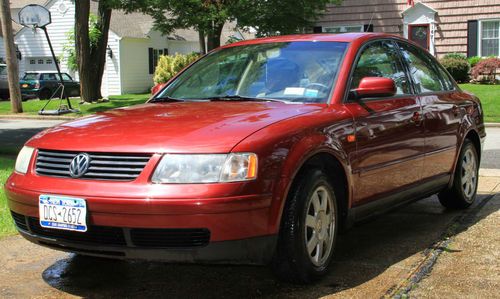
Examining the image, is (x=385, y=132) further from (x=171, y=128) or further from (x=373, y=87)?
(x=171, y=128)

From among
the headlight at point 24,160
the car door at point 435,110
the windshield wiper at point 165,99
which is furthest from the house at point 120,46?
the headlight at point 24,160

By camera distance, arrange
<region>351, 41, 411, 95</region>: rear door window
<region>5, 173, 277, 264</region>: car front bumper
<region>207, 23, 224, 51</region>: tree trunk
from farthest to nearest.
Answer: <region>207, 23, 224, 51</region>: tree trunk → <region>351, 41, 411, 95</region>: rear door window → <region>5, 173, 277, 264</region>: car front bumper

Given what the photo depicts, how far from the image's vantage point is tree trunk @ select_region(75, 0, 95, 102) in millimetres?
22250

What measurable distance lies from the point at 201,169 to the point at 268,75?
4.90 ft

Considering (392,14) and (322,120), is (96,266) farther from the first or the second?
(392,14)

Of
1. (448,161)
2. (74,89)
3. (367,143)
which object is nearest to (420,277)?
(367,143)

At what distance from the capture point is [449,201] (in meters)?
5.93

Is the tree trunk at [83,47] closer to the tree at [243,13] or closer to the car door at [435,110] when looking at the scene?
the tree at [243,13]

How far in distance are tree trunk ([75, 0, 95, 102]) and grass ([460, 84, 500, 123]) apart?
14049mm

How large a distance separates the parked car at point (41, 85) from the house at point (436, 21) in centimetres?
1323

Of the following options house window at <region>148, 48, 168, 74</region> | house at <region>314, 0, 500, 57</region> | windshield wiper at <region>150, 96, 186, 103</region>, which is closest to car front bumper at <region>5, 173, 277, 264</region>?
windshield wiper at <region>150, 96, 186, 103</region>

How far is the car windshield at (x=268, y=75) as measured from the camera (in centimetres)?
432

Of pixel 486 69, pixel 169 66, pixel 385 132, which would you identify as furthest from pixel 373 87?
pixel 169 66

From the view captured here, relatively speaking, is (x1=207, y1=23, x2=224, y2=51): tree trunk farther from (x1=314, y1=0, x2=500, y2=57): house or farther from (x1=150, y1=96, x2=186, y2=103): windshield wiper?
(x1=150, y1=96, x2=186, y2=103): windshield wiper
